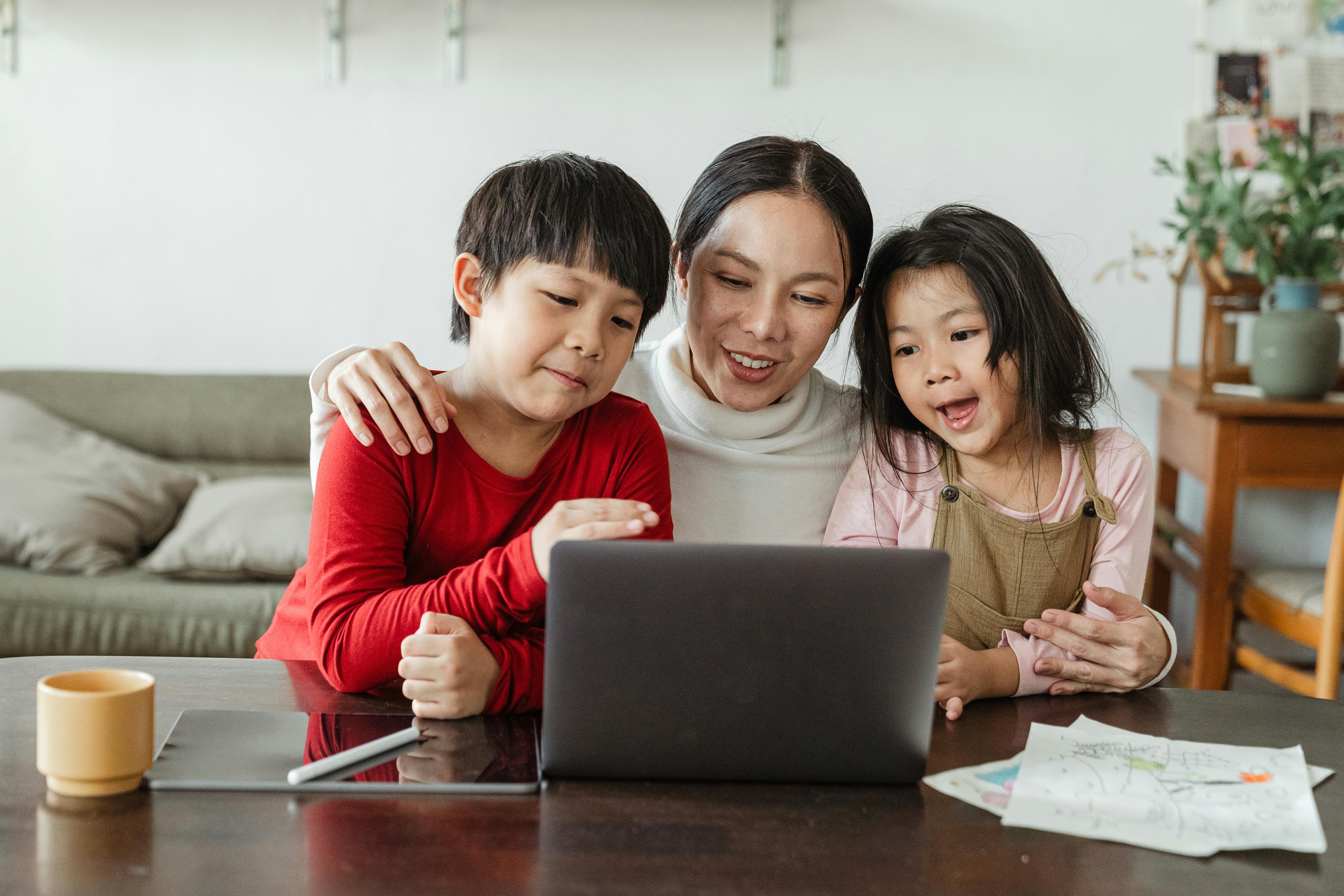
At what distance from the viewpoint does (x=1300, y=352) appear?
225 cm

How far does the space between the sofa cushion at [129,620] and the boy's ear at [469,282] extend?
4.14 feet

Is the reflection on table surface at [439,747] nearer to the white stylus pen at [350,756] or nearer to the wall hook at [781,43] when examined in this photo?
the white stylus pen at [350,756]

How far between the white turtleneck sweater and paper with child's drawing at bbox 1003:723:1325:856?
0.49 m

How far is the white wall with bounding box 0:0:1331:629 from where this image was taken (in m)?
2.64

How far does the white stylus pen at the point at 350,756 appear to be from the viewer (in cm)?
74

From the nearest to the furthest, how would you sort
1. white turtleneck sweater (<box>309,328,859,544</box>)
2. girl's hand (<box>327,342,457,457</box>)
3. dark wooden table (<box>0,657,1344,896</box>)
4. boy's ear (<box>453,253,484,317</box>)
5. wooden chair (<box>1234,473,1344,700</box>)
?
1. dark wooden table (<box>0,657,1344,896</box>)
2. girl's hand (<box>327,342,457,457</box>)
3. boy's ear (<box>453,253,484,317</box>)
4. white turtleneck sweater (<box>309,328,859,544</box>)
5. wooden chair (<box>1234,473,1344,700</box>)

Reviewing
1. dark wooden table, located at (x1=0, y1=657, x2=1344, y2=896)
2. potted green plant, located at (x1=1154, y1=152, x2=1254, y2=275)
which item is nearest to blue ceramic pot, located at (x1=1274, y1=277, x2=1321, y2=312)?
potted green plant, located at (x1=1154, y1=152, x2=1254, y2=275)

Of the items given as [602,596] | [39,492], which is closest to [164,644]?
[39,492]

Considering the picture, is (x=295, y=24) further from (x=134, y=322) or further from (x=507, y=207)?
(x=507, y=207)

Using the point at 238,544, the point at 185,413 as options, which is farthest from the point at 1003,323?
the point at 185,413

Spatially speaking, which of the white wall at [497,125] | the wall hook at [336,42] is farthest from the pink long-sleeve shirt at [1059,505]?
the wall hook at [336,42]

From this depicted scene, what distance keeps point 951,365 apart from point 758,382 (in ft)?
0.75

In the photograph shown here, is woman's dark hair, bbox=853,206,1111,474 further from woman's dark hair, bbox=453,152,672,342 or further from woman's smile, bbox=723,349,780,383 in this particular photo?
woman's dark hair, bbox=453,152,672,342

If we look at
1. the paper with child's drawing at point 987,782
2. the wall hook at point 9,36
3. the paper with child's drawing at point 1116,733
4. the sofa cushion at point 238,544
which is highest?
the wall hook at point 9,36
